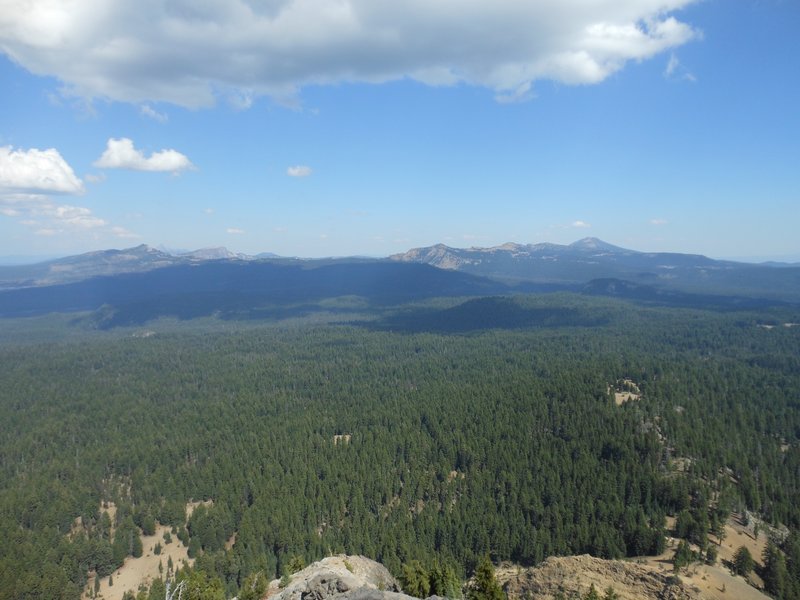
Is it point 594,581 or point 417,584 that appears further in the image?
point 594,581

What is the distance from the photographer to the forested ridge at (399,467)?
75500mm

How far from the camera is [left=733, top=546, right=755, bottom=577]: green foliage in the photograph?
60.3 meters

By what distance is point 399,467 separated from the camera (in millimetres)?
100250

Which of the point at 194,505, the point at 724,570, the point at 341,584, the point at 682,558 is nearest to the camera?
the point at 341,584

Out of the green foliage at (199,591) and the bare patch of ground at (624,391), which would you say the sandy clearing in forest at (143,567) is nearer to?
the green foliage at (199,591)

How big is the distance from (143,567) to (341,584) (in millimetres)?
60659

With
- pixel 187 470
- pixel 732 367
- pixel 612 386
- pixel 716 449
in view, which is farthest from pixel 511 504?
pixel 732 367

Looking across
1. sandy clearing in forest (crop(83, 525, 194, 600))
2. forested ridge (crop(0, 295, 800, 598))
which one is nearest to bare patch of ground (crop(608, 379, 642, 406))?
forested ridge (crop(0, 295, 800, 598))

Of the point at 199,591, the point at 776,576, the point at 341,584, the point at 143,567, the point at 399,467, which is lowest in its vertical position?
the point at 143,567

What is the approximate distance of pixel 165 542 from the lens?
3354 inches

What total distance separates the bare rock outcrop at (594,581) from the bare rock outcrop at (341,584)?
1539 centimetres

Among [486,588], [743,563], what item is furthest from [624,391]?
[486,588]

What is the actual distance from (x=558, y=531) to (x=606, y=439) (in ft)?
105

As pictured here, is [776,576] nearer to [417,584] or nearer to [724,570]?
[724,570]
